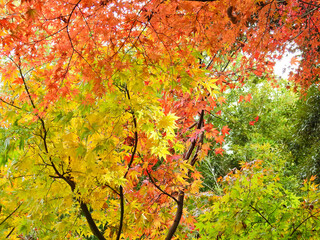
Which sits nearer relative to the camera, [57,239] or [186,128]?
[57,239]

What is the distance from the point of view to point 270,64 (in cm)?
318

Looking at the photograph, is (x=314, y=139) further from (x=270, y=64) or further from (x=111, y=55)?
(x=111, y=55)

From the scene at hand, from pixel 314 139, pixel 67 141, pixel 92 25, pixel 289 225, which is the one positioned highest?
pixel 92 25

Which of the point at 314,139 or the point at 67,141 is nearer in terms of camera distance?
the point at 67,141

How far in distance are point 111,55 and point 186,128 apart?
1218mm

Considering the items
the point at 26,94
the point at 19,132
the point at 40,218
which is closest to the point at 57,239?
the point at 40,218

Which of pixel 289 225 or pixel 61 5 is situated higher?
pixel 61 5

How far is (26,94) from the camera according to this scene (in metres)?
1.73

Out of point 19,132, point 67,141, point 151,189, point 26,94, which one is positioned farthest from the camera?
point 151,189

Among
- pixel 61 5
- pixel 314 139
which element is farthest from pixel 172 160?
pixel 314 139

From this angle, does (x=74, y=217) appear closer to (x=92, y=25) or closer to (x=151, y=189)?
(x=151, y=189)

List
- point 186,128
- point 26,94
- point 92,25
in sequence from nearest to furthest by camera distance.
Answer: point 92,25
point 26,94
point 186,128

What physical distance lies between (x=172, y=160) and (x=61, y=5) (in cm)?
140

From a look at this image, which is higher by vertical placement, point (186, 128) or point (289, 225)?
point (186, 128)
